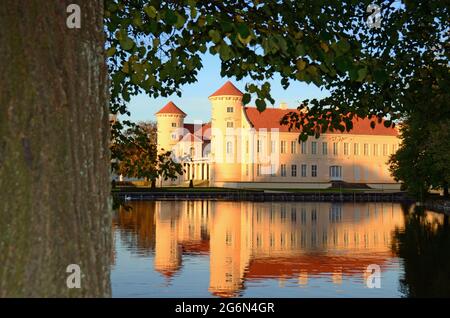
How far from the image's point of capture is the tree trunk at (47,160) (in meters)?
2.58

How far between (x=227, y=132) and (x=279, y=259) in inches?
2717

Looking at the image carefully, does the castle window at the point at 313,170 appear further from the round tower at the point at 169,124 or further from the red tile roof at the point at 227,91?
the round tower at the point at 169,124

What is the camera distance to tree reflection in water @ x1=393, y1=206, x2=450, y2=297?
45.7 feet

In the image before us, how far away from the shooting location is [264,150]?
8869cm

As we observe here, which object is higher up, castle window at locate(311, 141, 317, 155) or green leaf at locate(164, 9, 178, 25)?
castle window at locate(311, 141, 317, 155)

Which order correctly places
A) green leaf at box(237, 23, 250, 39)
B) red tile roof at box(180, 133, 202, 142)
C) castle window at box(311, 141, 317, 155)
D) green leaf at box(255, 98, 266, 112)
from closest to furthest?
green leaf at box(237, 23, 250, 39)
green leaf at box(255, 98, 266, 112)
castle window at box(311, 141, 317, 155)
red tile roof at box(180, 133, 202, 142)

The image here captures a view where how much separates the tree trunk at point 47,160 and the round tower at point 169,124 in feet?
317

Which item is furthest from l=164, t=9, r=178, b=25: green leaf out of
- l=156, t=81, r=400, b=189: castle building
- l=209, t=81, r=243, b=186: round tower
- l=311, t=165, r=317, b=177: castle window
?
l=311, t=165, r=317, b=177: castle window

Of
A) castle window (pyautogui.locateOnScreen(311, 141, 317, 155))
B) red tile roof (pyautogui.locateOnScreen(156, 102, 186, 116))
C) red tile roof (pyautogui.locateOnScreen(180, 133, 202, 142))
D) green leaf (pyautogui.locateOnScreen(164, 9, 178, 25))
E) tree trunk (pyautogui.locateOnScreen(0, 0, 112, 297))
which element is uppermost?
red tile roof (pyautogui.locateOnScreen(156, 102, 186, 116))

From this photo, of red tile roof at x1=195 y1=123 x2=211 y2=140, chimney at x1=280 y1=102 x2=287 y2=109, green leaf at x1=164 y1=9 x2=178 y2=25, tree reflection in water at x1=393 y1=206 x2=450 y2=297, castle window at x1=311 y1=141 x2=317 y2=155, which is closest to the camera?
green leaf at x1=164 y1=9 x2=178 y2=25

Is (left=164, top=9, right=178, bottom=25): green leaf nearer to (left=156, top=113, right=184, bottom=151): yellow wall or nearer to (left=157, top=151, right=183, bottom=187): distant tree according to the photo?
(left=157, top=151, right=183, bottom=187): distant tree

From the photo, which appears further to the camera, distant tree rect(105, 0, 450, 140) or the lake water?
the lake water
